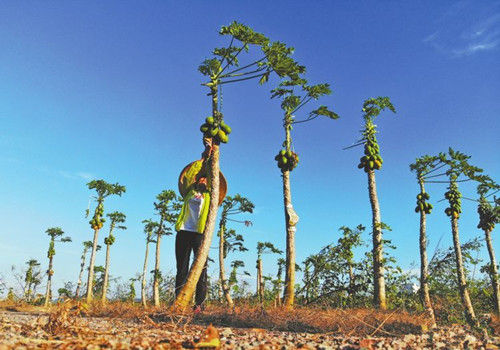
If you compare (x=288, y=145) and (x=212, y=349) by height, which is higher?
(x=288, y=145)

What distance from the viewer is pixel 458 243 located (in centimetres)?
1869

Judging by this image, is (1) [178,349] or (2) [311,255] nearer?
(1) [178,349]

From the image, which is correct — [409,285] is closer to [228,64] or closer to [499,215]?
[499,215]

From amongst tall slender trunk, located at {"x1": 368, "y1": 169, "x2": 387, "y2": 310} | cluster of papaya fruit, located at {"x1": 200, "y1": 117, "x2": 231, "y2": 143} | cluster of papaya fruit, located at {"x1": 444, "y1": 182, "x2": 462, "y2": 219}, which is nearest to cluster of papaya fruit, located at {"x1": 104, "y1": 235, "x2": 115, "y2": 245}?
tall slender trunk, located at {"x1": 368, "y1": 169, "x2": 387, "y2": 310}

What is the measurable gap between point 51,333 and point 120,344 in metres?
1.10

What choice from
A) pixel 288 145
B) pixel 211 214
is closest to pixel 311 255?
pixel 288 145

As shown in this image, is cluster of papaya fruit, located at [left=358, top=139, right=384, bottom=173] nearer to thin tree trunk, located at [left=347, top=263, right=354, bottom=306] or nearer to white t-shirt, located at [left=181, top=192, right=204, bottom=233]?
thin tree trunk, located at [left=347, top=263, right=354, bottom=306]

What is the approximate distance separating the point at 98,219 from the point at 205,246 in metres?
27.6

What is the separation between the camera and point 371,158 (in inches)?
617

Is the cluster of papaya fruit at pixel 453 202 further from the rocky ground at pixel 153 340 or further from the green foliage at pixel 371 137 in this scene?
the rocky ground at pixel 153 340

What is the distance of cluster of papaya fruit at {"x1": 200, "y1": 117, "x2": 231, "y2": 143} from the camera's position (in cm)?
623

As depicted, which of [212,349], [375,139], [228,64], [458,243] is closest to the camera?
[212,349]

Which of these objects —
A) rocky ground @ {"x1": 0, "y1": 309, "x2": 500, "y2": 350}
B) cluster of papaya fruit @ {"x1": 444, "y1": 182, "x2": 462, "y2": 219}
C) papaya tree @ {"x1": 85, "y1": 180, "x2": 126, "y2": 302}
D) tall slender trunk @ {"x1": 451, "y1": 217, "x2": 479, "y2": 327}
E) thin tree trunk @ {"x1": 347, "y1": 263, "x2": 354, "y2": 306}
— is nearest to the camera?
rocky ground @ {"x1": 0, "y1": 309, "x2": 500, "y2": 350}

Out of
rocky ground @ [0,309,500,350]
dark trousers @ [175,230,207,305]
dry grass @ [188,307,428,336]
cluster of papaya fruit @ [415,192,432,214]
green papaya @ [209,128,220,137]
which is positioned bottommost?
dry grass @ [188,307,428,336]
